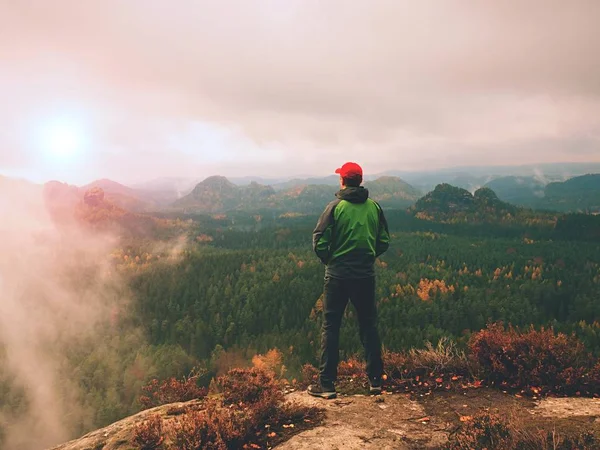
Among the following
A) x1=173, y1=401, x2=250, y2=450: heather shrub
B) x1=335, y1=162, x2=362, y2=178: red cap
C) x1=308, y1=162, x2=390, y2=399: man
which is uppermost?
x1=335, y1=162, x2=362, y2=178: red cap

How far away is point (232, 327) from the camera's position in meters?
127

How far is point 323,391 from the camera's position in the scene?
8.04 meters

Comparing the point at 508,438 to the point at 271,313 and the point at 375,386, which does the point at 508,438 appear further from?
the point at 271,313

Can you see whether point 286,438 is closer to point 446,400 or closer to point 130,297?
point 446,400

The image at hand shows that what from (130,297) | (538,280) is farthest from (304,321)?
(538,280)

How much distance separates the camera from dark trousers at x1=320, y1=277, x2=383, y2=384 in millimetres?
7848

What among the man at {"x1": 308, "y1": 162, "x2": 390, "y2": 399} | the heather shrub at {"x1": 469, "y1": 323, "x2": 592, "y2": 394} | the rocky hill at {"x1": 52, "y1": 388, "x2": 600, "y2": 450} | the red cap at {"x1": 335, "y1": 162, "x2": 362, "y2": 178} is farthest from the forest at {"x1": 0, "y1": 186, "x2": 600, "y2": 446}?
the red cap at {"x1": 335, "y1": 162, "x2": 362, "y2": 178}

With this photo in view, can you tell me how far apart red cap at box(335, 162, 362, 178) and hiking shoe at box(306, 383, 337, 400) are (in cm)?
491

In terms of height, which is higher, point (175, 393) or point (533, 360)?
point (533, 360)

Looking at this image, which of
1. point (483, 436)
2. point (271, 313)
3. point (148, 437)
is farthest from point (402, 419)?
point (271, 313)

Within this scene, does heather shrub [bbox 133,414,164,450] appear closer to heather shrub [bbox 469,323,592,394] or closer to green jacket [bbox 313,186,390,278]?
green jacket [bbox 313,186,390,278]

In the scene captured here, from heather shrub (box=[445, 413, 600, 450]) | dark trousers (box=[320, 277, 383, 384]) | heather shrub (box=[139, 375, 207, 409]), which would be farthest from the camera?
heather shrub (box=[139, 375, 207, 409])

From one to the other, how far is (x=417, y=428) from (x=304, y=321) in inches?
4962

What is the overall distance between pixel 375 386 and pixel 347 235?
3.69 metres
